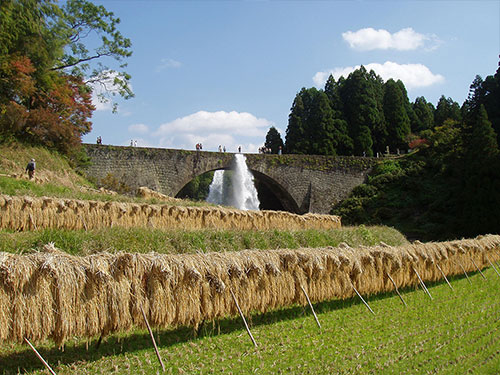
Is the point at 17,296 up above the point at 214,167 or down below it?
below

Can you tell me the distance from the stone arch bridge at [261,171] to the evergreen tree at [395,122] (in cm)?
1067

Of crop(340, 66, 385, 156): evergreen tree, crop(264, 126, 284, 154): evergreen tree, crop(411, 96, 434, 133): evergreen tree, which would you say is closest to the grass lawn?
crop(340, 66, 385, 156): evergreen tree

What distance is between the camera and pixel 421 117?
56.5m

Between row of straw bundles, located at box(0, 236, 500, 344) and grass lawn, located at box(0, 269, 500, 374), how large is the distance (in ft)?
1.62

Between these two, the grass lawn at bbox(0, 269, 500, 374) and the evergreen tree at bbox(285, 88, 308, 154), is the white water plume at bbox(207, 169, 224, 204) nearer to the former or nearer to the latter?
the evergreen tree at bbox(285, 88, 308, 154)

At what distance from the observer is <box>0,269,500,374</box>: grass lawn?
19.8 ft

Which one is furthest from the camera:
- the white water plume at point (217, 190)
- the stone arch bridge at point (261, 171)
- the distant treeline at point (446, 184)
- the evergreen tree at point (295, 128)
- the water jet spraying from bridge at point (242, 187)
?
the white water plume at point (217, 190)

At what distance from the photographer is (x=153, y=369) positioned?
5875 millimetres

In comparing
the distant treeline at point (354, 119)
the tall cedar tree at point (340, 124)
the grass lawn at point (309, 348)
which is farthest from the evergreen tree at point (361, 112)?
the grass lawn at point (309, 348)

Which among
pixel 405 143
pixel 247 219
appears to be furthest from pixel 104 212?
pixel 405 143

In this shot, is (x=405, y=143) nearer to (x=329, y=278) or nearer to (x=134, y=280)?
(x=329, y=278)

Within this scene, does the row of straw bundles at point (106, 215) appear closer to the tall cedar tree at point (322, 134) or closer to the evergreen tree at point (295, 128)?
the tall cedar tree at point (322, 134)

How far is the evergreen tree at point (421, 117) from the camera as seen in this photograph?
2123 inches

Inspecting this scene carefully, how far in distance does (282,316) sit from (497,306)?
5.12 m
